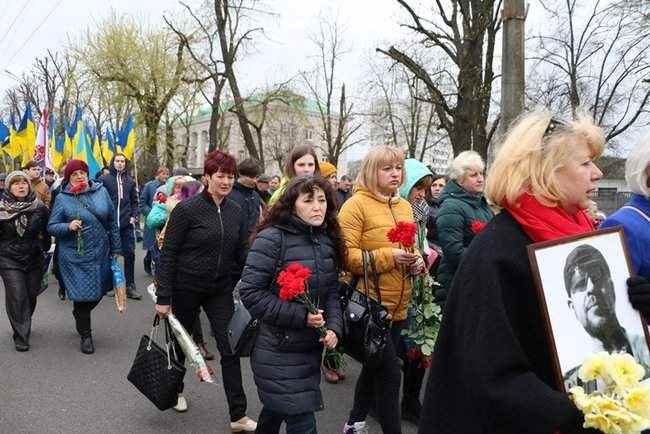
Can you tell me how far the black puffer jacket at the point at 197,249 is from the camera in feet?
13.3

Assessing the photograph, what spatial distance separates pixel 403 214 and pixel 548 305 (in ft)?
7.52

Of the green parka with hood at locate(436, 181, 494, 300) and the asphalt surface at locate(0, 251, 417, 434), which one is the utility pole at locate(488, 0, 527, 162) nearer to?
the green parka with hood at locate(436, 181, 494, 300)

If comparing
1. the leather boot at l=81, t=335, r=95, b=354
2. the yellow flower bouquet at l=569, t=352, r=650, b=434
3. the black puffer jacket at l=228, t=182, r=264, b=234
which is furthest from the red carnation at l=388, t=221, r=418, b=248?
the leather boot at l=81, t=335, r=95, b=354

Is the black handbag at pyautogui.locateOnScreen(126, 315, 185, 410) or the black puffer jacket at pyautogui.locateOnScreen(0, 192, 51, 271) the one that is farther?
the black puffer jacket at pyautogui.locateOnScreen(0, 192, 51, 271)

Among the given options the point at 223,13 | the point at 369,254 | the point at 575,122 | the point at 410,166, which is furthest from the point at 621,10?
the point at 575,122

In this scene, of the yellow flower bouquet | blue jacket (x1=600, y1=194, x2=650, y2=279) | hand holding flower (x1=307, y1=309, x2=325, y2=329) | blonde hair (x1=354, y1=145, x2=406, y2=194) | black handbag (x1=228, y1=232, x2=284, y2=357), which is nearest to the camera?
the yellow flower bouquet

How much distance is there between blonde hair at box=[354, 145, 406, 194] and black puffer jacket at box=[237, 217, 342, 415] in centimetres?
73

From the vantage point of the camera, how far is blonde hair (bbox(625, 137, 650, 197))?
7.18ft

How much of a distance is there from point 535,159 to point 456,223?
2561mm

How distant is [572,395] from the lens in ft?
4.87

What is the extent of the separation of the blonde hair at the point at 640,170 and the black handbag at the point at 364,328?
1.64 m

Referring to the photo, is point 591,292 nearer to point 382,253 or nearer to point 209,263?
point 382,253

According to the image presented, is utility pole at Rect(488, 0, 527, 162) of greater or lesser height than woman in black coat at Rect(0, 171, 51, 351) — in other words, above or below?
above

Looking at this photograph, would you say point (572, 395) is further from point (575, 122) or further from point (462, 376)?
point (575, 122)
